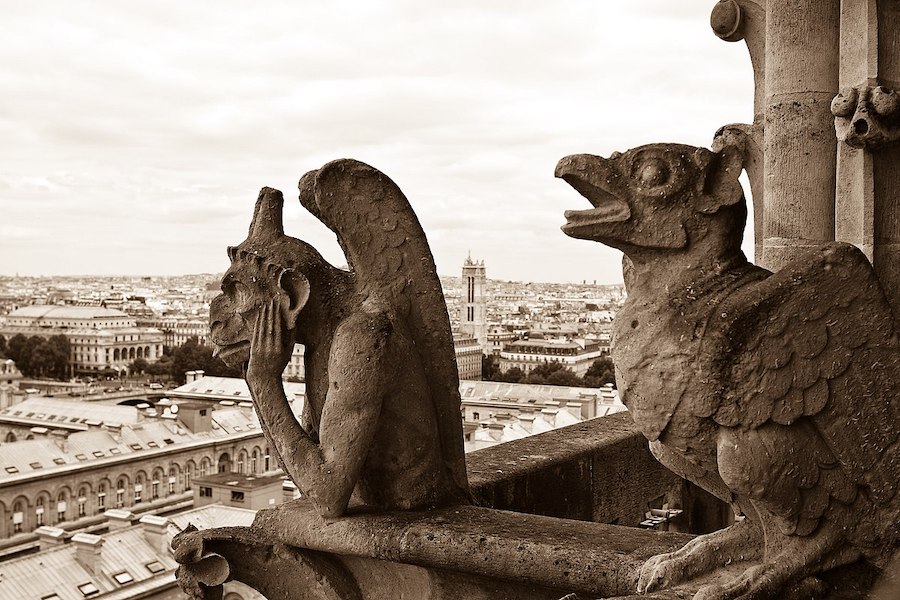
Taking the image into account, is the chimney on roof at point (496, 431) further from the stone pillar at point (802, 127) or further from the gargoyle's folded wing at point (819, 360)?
the gargoyle's folded wing at point (819, 360)

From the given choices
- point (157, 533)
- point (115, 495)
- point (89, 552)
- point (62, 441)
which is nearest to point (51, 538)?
point (157, 533)

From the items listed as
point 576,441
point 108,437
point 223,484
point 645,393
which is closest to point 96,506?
point 108,437

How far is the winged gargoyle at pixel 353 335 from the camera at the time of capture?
9.77ft

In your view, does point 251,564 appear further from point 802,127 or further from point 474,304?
point 474,304

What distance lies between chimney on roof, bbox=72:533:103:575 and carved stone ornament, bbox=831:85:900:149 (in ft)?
60.1

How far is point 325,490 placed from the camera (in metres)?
2.95

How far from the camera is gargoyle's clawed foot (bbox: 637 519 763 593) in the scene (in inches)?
93.0

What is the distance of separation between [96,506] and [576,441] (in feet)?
96.9

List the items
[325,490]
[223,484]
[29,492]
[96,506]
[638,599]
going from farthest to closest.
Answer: [96,506] < [29,492] < [223,484] < [325,490] < [638,599]

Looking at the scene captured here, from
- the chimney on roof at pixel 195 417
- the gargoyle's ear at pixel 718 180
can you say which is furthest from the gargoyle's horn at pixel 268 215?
the chimney on roof at pixel 195 417

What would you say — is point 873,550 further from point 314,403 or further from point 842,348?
point 314,403

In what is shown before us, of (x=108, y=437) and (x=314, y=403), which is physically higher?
(x=314, y=403)

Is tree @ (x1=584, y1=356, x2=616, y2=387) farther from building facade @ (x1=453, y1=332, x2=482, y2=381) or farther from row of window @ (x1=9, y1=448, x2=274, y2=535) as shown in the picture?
row of window @ (x1=9, y1=448, x2=274, y2=535)

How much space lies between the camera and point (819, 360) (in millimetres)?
2275
